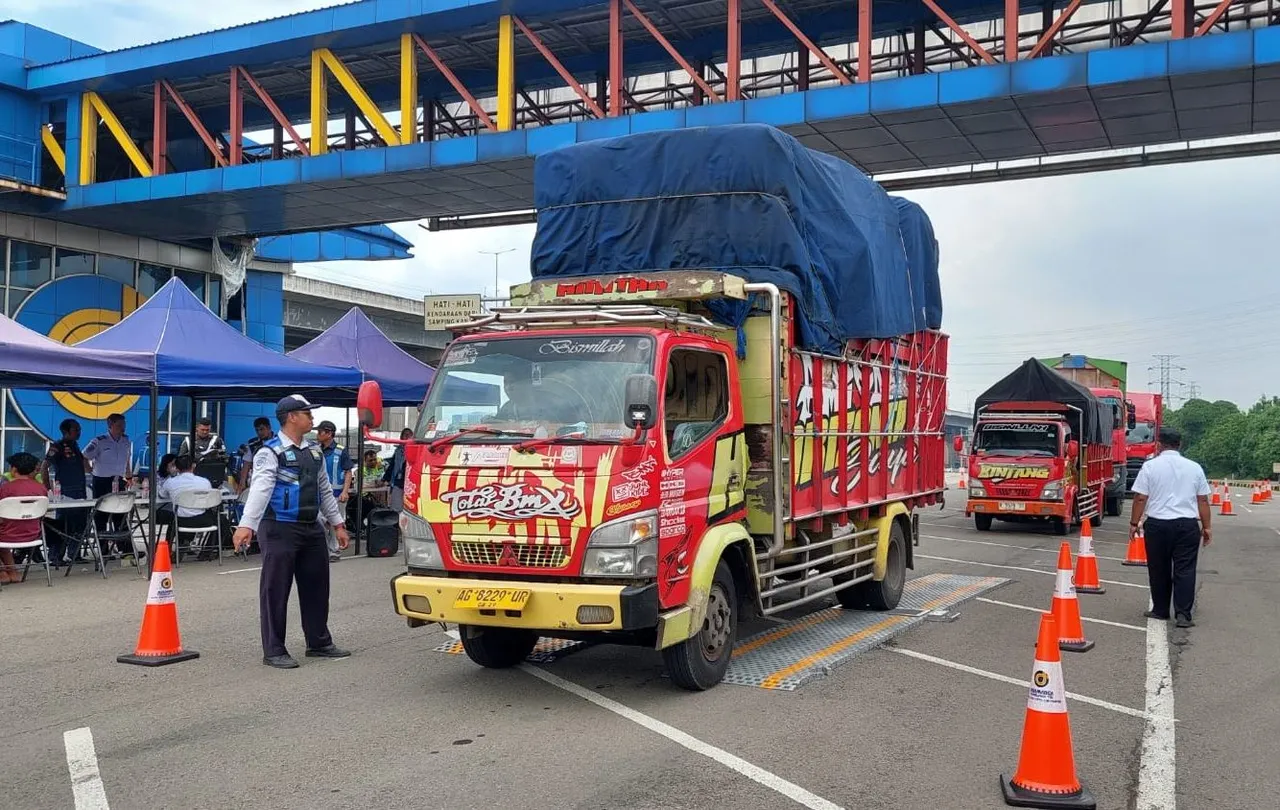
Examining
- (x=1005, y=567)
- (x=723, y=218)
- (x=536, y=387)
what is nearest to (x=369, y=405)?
(x=536, y=387)

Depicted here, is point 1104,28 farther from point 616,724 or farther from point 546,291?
point 616,724

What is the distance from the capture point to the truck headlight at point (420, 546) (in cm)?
670

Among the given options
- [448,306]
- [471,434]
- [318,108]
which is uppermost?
[318,108]

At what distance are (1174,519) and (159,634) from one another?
863cm

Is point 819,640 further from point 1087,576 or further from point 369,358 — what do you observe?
point 369,358

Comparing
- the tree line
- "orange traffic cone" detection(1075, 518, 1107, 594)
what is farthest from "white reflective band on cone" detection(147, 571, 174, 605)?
the tree line

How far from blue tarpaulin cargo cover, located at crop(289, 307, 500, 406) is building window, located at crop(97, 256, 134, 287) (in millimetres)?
10855

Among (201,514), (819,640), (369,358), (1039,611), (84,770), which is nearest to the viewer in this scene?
(84,770)

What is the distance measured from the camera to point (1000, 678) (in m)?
7.56

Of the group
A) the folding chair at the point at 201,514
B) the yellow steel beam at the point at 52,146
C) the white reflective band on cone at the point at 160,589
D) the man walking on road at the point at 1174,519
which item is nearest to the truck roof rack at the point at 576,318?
the white reflective band on cone at the point at 160,589

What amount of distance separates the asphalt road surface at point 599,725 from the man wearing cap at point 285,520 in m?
0.50

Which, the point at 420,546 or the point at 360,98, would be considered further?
the point at 360,98

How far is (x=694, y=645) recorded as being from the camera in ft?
22.4

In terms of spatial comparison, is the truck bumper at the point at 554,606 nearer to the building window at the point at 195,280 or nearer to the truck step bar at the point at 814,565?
the truck step bar at the point at 814,565
